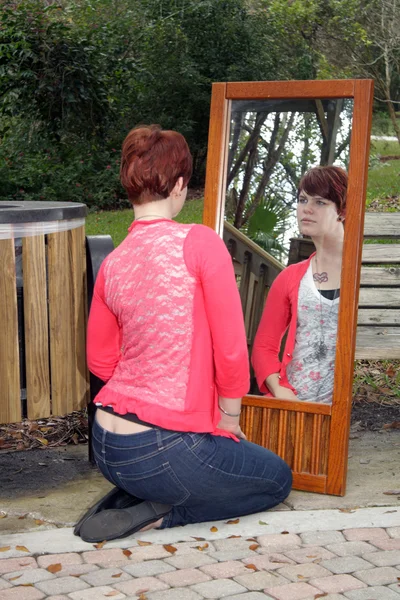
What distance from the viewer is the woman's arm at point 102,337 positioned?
11.3 ft

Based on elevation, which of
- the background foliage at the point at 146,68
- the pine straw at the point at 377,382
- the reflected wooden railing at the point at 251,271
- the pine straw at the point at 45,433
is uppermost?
the background foliage at the point at 146,68

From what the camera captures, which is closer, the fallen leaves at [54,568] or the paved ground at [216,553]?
the paved ground at [216,553]

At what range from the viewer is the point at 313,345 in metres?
3.93

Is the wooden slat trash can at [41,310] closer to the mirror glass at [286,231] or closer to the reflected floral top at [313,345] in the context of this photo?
the mirror glass at [286,231]

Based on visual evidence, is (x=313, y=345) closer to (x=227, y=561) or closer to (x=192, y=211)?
(x=227, y=561)

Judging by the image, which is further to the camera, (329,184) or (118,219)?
(118,219)

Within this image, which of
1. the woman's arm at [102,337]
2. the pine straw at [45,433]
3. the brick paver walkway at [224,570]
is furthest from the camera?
the pine straw at [45,433]

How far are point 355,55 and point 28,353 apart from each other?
13.1 meters

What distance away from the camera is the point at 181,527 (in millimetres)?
3494

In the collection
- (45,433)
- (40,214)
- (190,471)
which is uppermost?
(40,214)

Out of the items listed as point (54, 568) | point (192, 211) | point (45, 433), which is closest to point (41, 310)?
point (54, 568)

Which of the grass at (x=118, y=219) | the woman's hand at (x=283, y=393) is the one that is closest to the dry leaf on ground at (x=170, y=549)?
the woman's hand at (x=283, y=393)

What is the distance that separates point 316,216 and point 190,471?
3.97 ft

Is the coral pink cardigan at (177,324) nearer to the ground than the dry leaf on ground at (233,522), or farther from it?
farther from it
